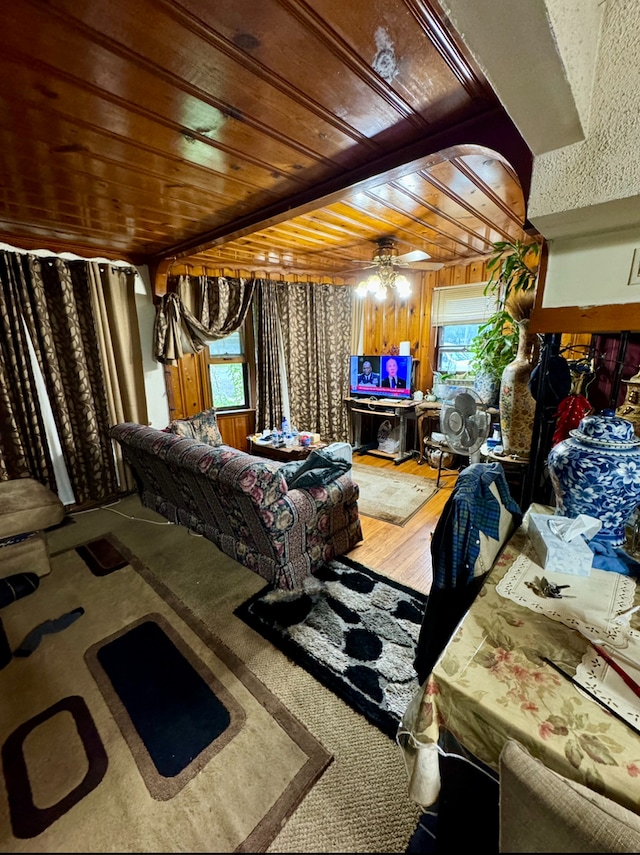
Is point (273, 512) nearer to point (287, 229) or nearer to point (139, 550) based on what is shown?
point (139, 550)

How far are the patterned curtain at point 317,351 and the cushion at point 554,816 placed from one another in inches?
148

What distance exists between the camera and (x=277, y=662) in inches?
61.0

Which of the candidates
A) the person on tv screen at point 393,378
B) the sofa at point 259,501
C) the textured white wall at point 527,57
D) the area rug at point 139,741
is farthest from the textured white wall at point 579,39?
the person on tv screen at point 393,378

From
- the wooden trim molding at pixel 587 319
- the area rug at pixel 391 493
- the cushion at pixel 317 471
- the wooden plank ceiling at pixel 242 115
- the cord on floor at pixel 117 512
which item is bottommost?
the area rug at pixel 391 493

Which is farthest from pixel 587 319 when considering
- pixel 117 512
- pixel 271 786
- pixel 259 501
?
pixel 117 512

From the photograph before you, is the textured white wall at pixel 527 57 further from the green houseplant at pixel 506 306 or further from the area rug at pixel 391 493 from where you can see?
the area rug at pixel 391 493

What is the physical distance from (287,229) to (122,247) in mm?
1495

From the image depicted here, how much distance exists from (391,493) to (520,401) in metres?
1.60

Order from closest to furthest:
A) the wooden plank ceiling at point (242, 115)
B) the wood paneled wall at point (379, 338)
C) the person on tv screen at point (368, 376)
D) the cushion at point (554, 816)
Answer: the cushion at point (554, 816), the wooden plank ceiling at point (242, 115), the wood paneled wall at point (379, 338), the person on tv screen at point (368, 376)

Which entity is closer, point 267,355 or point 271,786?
point 271,786

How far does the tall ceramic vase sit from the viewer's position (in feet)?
6.79

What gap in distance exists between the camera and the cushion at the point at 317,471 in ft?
6.73

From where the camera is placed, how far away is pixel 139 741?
4.05 feet

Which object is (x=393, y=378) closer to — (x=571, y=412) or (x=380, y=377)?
(x=380, y=377)
